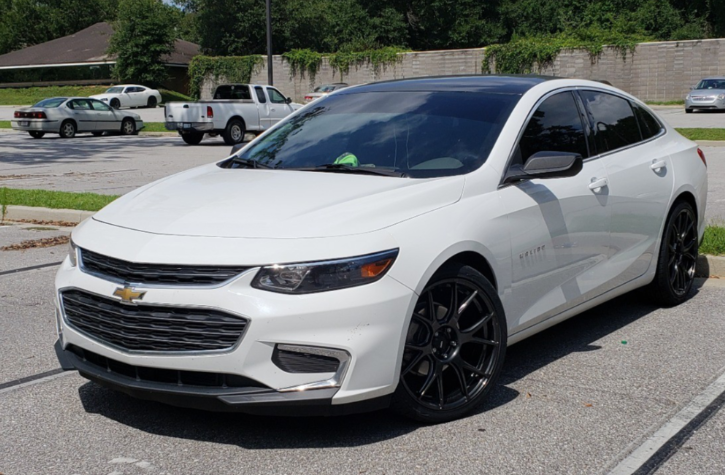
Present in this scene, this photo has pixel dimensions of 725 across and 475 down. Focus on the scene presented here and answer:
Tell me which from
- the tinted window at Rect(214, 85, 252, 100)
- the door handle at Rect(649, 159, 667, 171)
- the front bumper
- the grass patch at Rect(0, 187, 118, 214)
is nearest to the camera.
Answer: the front bumper

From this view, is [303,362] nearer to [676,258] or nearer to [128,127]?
[676,258]

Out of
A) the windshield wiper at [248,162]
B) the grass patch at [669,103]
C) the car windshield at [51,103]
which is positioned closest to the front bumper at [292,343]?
the windshield wiper at [248,162]

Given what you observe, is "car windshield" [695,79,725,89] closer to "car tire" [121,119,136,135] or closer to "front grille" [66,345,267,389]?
"car tire" [121,119,136,135]

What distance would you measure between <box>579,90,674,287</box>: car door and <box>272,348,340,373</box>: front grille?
2.47m

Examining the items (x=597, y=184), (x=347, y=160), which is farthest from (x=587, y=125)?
(x=347, y=160)

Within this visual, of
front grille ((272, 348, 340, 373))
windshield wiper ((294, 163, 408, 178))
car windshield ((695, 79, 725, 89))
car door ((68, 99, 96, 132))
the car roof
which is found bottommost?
car door ((68, 99, 96, 132))

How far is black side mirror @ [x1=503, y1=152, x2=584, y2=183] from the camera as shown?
15.9 feet

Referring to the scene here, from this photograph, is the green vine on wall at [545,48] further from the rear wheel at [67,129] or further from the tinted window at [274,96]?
the rear wheel at [67,129]

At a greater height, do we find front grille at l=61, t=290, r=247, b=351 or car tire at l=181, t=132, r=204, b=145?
front grille at l=61, t=290, r=247, b=351

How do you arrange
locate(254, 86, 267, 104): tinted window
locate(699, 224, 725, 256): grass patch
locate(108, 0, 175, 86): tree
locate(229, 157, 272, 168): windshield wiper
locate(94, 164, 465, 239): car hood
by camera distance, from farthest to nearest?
locate(108, 0, 175, 86): tree < locate(254, 86, 267, 104): tinted window < locate(699, 224, 725, 256): grass patch < locate(229, 157, 272, 168): windshield wiper < locate(94, 164, 465, 239): car hood

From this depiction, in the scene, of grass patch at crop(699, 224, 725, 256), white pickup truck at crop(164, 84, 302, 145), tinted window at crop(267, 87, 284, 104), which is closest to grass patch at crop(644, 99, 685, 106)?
tinted window at crop(267, 87, 284, 104)

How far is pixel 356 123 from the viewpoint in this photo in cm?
542

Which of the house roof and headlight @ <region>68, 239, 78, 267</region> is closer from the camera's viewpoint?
headlight @ <region>68, 239, 78, 267</region>

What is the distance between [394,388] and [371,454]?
11.9 inches
